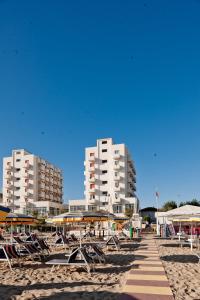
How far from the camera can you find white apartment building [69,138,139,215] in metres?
71.4

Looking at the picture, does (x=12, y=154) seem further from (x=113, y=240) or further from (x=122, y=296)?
(x=122, y=296)

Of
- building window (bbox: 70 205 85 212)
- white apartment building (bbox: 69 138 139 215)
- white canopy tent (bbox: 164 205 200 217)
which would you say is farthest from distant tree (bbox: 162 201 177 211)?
white canopy tent (bbox: 164 205 200 217)

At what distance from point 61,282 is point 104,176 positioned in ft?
213

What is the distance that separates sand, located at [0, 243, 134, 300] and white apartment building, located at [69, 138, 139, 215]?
59155mm

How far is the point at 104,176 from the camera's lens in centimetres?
7362

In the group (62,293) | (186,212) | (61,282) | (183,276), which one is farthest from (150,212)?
(62,293)

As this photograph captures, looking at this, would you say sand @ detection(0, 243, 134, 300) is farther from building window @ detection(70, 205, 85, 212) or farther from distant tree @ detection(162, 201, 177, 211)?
distant tree @ detection(162, 201, 177, 211)

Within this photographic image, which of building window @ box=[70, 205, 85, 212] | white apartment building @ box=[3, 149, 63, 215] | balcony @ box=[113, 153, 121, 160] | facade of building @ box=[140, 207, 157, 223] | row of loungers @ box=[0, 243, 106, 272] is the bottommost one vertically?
facade of building @ box=[140, 207, 157, 223]

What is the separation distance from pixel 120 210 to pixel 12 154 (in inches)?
1377

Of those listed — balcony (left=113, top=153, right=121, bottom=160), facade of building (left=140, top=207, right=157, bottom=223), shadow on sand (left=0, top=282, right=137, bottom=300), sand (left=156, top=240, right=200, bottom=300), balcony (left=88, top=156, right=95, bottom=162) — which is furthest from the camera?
balcony (left=88, top=156, right=95, bottom=162)

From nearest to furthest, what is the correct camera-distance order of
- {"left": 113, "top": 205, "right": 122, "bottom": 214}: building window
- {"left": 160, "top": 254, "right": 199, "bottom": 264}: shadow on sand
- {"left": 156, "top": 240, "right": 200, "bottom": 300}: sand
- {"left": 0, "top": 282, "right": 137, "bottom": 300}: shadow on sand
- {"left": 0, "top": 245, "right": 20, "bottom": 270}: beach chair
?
{"left": 0, "top": 282, "right": 137, "bottom": 300}: shadow on sand < {"left": 156, "top": 240, "right": 200, "bottom": 300}: sand < {"left": 0, "top": 245, "right": 20, "bottom": 270}: beach chair < {"left": 160, "top": 254, "right": 199, "bottom": 264}: shadow on sand < {"left": 113, "top": 205, "right": 122, "bottom": 214}: building window

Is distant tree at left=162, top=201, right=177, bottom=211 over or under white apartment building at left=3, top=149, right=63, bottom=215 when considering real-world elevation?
under

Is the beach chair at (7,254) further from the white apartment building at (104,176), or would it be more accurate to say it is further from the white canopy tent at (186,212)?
the white apartment building at (104,176)

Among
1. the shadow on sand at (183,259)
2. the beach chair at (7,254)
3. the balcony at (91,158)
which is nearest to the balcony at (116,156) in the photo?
the balcony at (91,158)
